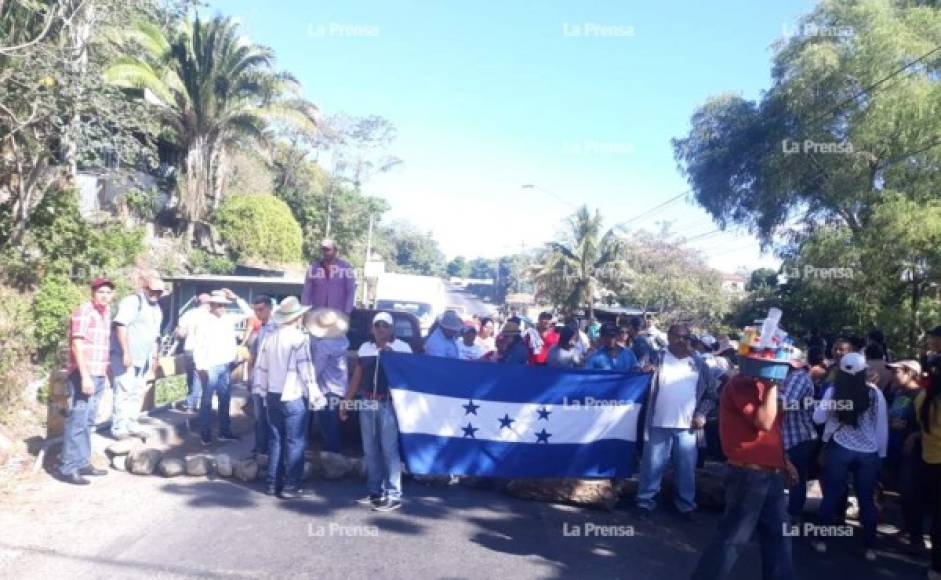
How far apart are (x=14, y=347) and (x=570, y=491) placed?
7.30 metres

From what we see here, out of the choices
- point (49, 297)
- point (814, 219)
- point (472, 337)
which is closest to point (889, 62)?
point (814, 219)

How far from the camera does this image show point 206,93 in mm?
22812

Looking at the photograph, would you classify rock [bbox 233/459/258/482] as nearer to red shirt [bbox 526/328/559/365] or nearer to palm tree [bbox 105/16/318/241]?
red shirt [bbox 526/328/559/365]

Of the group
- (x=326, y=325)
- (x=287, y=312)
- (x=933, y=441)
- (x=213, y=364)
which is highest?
(x=287, y=312)

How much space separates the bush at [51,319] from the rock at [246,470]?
4669 mm

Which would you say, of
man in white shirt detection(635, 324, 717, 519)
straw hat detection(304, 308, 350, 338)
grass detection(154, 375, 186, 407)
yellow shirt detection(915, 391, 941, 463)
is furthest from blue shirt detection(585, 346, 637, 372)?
grass detection(154, 375, 186, 407)

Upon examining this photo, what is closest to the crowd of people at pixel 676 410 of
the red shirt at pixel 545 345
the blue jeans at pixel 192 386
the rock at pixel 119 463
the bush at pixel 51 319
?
the rock at pixel 119 463

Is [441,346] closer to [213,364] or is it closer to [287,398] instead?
[287,398]

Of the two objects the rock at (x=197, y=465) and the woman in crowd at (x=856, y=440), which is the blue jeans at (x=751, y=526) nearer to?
the woman in crowd at (x=856, y=440)

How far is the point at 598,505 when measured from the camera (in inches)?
272

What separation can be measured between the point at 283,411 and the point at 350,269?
107 inches

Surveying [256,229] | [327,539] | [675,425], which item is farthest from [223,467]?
[256,229]

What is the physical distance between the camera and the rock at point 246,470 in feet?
23.4

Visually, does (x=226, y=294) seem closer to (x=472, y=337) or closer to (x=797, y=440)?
(x=472, y=337)
